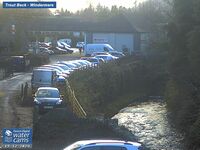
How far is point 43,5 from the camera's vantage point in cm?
2520

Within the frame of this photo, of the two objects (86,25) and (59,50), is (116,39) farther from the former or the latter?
(59,50)

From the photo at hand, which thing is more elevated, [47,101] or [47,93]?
[47,93]

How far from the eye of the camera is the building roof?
92.3 metres

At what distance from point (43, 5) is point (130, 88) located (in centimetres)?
3774

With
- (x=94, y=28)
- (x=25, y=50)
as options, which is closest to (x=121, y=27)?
(x=94, y=28)

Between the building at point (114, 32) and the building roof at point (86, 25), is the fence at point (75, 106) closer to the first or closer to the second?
the building roof at point (86, 25)

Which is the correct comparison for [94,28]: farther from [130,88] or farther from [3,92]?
[3,92]

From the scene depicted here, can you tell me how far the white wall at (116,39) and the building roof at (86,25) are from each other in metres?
0.77

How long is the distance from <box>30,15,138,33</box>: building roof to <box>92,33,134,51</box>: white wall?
773 mm

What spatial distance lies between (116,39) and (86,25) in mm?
6452

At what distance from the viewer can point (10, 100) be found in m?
40.2

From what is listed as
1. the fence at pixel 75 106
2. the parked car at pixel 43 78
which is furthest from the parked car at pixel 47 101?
the parked car at pixel 43 78
